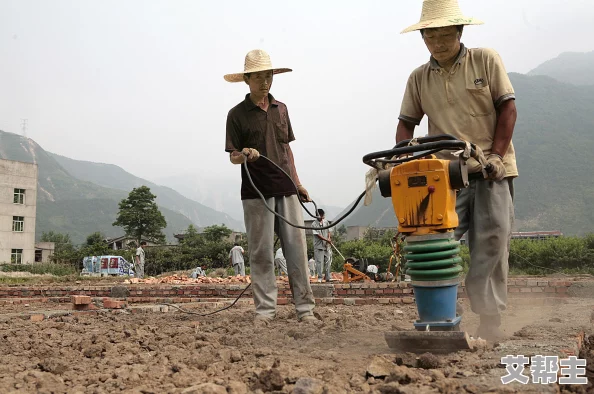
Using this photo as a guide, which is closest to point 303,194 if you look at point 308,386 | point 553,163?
point 308,386

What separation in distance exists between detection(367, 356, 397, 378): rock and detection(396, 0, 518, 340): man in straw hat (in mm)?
999

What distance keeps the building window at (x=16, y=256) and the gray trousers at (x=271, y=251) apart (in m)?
42.5

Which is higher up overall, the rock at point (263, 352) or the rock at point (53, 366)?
the rock at point (263, 352)

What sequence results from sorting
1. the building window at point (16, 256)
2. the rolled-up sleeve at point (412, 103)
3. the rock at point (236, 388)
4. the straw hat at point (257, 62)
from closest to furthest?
the rock at point (236, 388) < the rolled-up sleeve at point (412, 103) < the straw hat at point (257, 62) < the building window at point (16, 256)

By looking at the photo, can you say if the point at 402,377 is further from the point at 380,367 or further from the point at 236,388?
the point at 236,388

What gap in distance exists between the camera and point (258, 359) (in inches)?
96.9

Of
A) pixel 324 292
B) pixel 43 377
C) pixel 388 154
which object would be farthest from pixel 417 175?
pixel 324 292

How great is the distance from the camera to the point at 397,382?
184 centimetres

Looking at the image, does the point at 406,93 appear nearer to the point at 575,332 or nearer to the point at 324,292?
the point at 575,332

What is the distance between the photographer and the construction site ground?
6.27 feet

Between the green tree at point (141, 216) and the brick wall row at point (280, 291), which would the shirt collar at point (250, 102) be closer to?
the brick wall row at point (280, 291)

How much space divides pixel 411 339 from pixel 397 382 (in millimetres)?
559

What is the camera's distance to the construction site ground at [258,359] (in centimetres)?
191

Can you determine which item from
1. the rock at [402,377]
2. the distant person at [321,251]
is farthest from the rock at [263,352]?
the distant person at [321,251]
